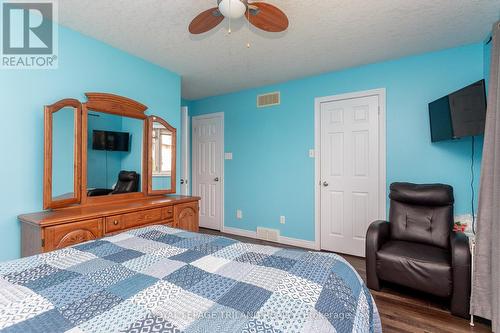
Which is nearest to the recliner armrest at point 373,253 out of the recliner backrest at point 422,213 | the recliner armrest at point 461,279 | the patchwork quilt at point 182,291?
the recliner backrest at point 422,213

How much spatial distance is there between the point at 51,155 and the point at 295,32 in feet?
7.93

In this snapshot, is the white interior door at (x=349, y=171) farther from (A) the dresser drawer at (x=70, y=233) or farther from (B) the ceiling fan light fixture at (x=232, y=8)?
(A) the dresser drawer at (x=70, y=233)

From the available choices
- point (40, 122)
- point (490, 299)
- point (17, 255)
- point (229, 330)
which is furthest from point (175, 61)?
point (490, 299)

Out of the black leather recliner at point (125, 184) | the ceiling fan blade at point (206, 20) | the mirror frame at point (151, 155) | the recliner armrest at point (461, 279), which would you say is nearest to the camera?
the ceiling fan blade at point (206, 20)

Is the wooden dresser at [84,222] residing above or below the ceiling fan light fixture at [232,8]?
below

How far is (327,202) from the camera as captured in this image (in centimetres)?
339

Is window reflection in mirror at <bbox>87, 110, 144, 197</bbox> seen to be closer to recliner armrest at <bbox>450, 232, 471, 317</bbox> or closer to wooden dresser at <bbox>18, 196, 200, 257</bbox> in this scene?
wooden dresser at <bbox>18, 196, 200, 257</bbox>

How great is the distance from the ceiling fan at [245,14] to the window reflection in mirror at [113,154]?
140 centimetres

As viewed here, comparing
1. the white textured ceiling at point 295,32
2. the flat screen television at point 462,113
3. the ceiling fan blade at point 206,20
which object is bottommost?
the flat screen television at point 462,113

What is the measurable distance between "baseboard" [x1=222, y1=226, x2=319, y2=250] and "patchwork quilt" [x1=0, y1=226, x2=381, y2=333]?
234 centimetres

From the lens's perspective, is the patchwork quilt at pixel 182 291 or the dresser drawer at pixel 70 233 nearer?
the patchwork quilt at pixel 182 291

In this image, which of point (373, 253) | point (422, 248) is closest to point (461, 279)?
point (422, 248)

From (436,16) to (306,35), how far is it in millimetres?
1085

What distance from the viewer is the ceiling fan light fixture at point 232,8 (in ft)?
4.77
